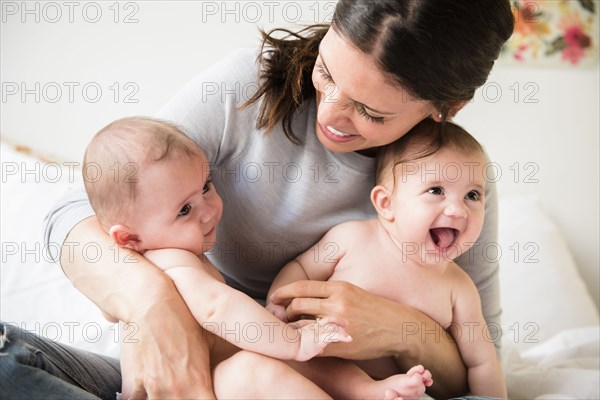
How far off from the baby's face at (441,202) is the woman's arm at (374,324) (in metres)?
0.12

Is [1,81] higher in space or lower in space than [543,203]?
higher

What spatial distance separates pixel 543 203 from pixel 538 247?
0.30 metres

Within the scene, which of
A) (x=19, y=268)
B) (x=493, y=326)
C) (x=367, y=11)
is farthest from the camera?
(x=19, y=268)

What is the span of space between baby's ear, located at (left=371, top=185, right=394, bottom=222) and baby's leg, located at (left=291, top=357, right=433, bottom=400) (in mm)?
274

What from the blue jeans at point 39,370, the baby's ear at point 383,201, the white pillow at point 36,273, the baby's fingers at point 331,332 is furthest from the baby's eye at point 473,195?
the white pillow at point 36,273

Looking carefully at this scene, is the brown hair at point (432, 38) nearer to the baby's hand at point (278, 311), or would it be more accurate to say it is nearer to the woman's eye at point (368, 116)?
the woman's eye at point (368, 116)

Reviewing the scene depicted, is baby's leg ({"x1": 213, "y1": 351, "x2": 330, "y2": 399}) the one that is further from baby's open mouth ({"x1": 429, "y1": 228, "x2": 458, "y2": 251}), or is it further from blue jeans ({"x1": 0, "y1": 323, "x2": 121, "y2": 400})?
baby's open mouth ({"x1": 429, "y1": 228, "x2": 458, "y2": 251})

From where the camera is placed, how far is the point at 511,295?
2031 mm

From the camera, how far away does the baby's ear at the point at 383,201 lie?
3.97ft

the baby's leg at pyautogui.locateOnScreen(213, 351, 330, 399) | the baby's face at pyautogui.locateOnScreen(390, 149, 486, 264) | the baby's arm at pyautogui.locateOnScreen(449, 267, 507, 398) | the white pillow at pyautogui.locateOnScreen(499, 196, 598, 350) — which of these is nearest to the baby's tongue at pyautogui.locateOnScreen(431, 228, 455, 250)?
the baby's face at pyautogui.locateOnScreen(390, 149, 486, 264)

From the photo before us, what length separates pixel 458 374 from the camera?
1266 millimetres

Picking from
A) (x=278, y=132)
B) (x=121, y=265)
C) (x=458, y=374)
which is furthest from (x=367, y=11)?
(x=458, y=374)

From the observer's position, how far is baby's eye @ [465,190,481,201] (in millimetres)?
1175

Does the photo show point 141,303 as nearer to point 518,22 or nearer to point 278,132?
point 278,132
